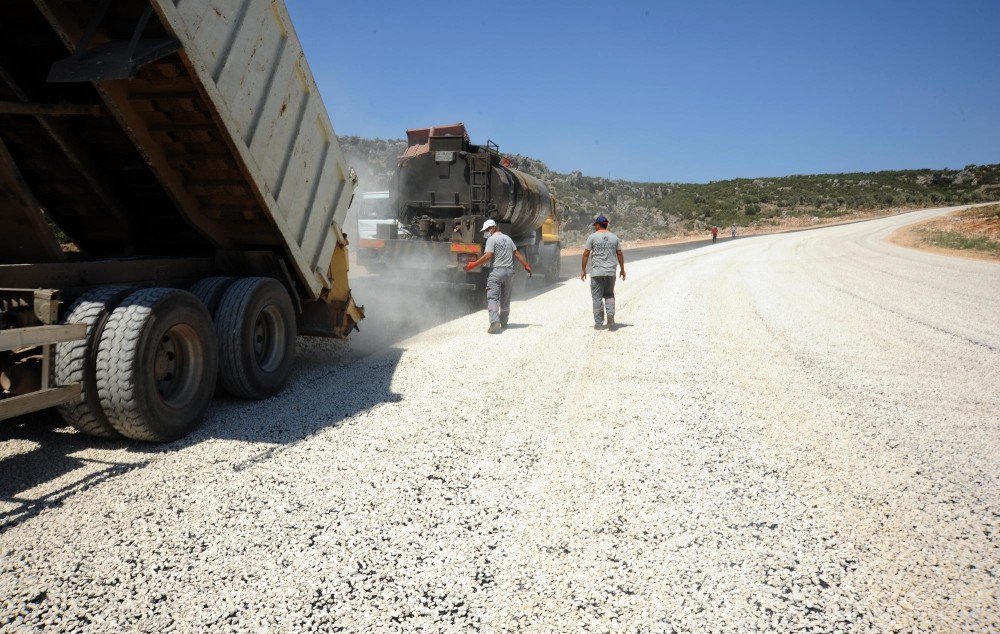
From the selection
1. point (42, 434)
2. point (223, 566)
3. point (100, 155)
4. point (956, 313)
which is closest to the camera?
point (223, 566)

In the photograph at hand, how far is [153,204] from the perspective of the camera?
16.9ft

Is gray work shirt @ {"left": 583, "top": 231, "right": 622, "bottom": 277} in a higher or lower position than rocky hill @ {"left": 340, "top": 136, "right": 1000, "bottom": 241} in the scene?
lower

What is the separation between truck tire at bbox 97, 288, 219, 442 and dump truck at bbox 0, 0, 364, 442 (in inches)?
0.4

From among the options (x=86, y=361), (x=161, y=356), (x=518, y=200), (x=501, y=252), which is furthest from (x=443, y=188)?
(x=86, y=361)

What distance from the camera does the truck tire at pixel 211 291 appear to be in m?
4.86

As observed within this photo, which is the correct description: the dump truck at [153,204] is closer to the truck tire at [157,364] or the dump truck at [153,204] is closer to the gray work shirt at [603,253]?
the truck tire at [157,364]

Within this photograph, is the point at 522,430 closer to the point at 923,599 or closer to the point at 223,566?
the point at 223,566

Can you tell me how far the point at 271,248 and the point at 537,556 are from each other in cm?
404

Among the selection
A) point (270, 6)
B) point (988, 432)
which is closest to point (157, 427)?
point (270, 6)

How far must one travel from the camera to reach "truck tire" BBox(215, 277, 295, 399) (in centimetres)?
477

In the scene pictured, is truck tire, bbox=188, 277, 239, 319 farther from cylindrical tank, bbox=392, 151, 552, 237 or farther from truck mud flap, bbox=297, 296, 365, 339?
cylindrical tank, bbox=392, 151, 552, 237

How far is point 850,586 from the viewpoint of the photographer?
2504 millimetres

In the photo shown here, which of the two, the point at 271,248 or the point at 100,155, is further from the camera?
the point at 271,248

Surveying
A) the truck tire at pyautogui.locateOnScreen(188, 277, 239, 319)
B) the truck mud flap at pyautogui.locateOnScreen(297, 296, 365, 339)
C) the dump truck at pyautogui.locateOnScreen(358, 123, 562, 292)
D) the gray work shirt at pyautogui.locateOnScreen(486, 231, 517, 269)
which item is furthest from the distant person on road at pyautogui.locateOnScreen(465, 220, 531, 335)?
the truck tire at pyautogui.locateOnScreen(188, 277, 239, 319)
